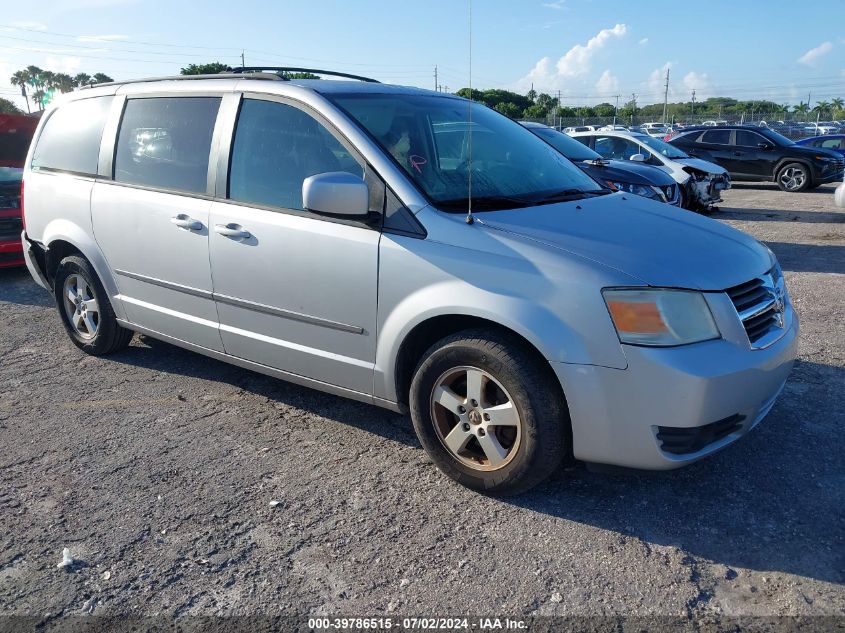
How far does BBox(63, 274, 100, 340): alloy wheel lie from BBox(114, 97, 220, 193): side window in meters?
0.94

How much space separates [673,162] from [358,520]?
1153cm

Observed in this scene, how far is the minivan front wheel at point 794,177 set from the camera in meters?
16.7

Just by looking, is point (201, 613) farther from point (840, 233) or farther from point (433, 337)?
point (840, 233)

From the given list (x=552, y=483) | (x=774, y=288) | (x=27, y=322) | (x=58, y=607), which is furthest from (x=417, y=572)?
(x=27, y=322)

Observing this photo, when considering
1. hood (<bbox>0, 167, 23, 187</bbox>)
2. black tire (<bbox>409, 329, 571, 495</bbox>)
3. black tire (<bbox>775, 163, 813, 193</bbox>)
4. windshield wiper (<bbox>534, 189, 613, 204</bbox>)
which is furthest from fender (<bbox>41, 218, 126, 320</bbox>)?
black tire (<bbox>775, 163, 813, 193</bbox>)

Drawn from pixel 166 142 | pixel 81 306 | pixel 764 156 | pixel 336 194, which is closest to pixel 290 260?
pixel 336 194

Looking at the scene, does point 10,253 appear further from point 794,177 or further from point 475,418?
point 794,177

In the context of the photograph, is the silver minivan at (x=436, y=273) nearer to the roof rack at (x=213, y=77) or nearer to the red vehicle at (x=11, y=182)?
the roof rack at (x=213, y=77)

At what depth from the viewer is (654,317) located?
2752mm

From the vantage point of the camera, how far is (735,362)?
2818 millimetres

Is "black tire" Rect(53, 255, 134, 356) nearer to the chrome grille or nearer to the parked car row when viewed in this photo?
the chrome grille

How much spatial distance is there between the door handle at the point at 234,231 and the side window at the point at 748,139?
1633 cm

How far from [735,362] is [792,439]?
3.82 feet

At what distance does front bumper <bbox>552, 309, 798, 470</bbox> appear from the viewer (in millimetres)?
2709
